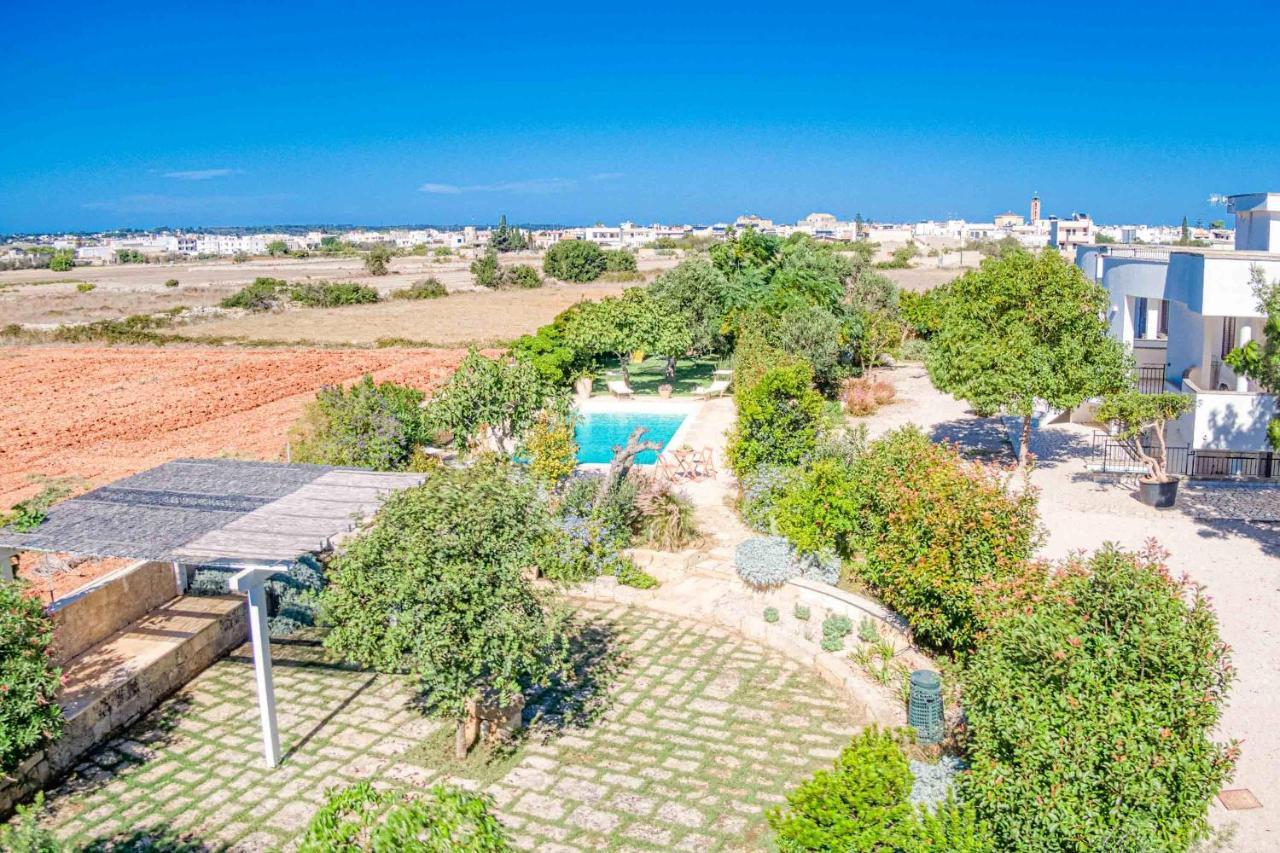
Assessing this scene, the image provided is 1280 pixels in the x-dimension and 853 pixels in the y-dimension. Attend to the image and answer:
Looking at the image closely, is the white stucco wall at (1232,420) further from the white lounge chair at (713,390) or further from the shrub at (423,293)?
the shrub at (423,293)

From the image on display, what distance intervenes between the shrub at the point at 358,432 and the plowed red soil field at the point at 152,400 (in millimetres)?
6614

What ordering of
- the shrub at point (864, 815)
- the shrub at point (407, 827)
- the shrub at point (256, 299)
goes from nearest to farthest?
the shrub at point (407, 827), the shrub at point (864, 815), the shrub at point (256, 299)

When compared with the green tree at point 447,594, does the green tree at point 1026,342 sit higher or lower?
higher

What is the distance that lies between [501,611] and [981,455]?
1645cm

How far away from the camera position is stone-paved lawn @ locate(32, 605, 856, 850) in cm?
903

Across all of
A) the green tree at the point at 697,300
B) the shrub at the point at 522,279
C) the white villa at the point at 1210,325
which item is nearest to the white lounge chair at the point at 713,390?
the green tree at the point at 697,300

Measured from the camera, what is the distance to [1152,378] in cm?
2411

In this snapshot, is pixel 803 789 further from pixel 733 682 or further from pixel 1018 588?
pixel 733 682

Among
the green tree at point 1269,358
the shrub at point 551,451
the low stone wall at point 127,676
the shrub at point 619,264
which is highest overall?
the shrub at point 619,264

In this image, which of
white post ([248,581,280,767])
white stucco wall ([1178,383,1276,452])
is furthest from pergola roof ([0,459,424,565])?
white stucco wall ([1178,383,1276,452])

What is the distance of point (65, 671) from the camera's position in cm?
1145

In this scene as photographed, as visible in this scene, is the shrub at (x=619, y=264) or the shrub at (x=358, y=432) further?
the shrub at (x=619, y=264)

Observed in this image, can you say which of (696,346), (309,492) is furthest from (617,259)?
(309,492)

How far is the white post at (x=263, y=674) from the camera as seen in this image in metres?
9.87
